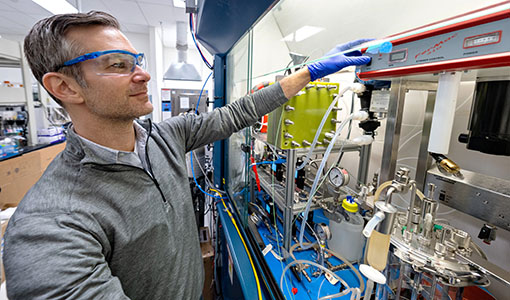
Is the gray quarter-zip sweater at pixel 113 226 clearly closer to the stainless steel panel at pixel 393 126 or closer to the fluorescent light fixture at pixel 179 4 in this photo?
the stainless steel panel at pixel 393 126

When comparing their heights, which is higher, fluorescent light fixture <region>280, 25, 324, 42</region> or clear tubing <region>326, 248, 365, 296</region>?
fluorescent light fixture <region>280, 25, 324, 42</region>

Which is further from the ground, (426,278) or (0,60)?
(0,60)

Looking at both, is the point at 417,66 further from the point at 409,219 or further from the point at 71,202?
the point at 71,202

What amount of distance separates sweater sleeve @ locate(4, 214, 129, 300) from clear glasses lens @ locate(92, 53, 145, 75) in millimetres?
446

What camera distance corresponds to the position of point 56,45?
681 mm

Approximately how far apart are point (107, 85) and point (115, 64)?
7cm

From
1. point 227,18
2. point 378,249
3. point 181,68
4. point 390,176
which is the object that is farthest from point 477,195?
point 181,68

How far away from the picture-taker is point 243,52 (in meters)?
1.41

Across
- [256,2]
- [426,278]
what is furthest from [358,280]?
[256,2]

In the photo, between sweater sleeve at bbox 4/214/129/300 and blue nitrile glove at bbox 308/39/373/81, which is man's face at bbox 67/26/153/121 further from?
blue nitrile glove at bbox 308/39/373/81

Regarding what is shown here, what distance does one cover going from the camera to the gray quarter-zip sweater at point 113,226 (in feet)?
1.59

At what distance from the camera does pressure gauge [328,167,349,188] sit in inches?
37.5

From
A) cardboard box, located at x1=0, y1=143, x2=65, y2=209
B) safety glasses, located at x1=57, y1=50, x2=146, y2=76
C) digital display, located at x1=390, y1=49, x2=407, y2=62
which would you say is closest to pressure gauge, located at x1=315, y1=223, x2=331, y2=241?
digital display, located at x1=390, y1=49, x2=407, y2=62

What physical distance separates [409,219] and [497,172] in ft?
1.64
